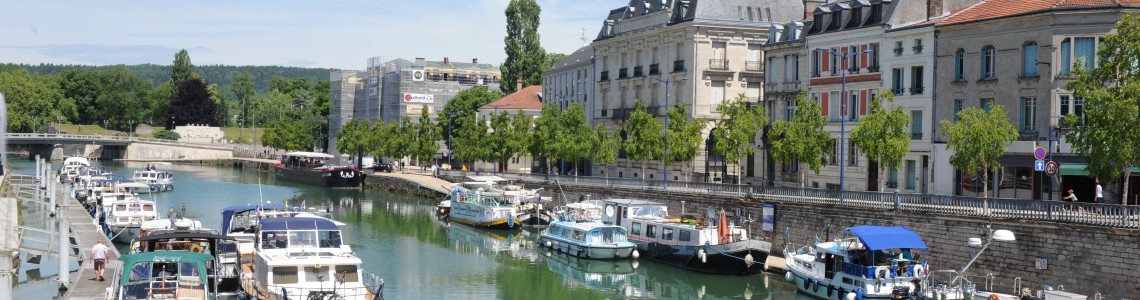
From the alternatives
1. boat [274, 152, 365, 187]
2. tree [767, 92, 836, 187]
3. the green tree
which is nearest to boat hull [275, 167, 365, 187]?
boat [274, 152, 365, 187]

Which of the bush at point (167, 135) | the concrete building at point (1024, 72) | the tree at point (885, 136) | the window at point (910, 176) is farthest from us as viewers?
the bush at point (167, 135)

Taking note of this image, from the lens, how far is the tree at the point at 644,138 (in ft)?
238

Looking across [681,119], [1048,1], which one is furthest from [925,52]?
[681,119]

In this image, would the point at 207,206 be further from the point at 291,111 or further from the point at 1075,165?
the point at 291,111

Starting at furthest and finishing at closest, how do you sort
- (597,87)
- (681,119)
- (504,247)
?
(597,87) < (681,119) < (504,247)

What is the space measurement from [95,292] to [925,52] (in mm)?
38765

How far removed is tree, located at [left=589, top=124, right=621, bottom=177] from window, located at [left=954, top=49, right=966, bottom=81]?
3016 centimetres

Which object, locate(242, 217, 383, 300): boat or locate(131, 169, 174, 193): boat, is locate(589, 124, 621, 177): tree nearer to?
locate(131, 169, 174, 193): boat

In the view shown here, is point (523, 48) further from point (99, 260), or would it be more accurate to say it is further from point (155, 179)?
point (99, 260)

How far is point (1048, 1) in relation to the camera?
50594 millimetres

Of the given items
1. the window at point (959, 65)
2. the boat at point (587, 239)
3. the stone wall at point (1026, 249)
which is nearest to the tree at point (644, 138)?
the boat at point (587, 239)

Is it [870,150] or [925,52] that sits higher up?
[925,52]

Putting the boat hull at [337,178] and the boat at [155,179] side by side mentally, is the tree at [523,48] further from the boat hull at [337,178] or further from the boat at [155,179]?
the boat at [155,179]

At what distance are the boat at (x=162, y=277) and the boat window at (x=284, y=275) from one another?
2386 mm
